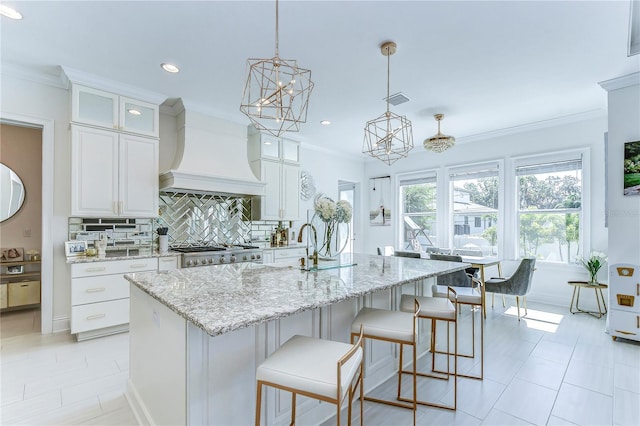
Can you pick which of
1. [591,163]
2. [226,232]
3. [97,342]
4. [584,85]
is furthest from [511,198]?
[97,342]

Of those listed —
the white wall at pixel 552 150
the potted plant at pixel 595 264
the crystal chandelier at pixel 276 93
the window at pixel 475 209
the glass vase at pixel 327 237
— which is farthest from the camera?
the window at pixel 475 209

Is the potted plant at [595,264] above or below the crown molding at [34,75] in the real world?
below

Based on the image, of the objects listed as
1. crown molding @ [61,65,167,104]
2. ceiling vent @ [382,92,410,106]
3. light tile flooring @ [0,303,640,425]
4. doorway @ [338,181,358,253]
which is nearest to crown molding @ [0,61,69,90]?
crown molding @ [61,65,167,104]

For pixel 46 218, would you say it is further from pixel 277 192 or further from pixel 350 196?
pixel 350 196

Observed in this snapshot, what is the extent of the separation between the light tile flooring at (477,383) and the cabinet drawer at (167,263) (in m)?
0.79

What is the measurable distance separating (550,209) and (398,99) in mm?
3042

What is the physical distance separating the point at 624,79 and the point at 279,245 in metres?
4.67

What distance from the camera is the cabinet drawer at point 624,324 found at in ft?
10.0

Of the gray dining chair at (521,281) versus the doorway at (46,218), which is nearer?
the doorway at (46,218)

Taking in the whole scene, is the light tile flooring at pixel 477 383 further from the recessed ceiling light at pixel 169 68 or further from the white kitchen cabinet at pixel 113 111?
the recessed ceiling light at pixel 169 68

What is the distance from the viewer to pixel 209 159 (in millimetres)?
4102

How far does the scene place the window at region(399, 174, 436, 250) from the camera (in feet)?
19.9

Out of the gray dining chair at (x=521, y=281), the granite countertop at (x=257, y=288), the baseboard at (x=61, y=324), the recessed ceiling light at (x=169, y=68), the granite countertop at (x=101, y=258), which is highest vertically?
the recessed ceiling light at (x=169, y=68)

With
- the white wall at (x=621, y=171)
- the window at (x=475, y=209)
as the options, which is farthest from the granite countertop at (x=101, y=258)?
the white wall at (x=621, y=171)
